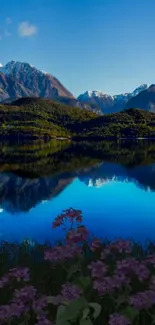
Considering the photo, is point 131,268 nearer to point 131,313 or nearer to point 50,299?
point 131,313

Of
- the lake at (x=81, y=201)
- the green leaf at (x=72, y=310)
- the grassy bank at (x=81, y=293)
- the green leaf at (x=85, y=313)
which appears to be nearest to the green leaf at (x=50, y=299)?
the grassy bank at (x=81, y=293)

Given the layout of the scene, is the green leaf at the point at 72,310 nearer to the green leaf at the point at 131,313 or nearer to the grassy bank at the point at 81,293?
the grassy bank at the point at 81,293

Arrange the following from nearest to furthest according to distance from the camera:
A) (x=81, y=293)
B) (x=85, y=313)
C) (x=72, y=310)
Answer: (x=85, y=313) < (x=72, y=310) < (x=81, y=293)

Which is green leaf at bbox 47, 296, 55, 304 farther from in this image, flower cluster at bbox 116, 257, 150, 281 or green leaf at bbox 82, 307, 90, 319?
flower cluster at bbox 116, 257, 150, 281

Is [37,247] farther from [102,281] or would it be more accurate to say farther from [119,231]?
[119,231]

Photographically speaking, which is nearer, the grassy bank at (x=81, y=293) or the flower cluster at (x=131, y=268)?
the grassy bank at (x=81, y=293)

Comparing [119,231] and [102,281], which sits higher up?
[102,281]

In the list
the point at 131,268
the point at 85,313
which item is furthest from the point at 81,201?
the point at 85,313

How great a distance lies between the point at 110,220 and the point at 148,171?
41.6 metres

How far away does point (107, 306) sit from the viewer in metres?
8.51

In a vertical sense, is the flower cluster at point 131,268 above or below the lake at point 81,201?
above

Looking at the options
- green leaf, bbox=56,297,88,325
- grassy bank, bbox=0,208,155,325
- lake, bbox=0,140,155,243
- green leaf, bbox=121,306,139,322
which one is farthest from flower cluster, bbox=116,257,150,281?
lake, bbox=0,140,155,243

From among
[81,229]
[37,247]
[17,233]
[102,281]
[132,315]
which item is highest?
[81,229]

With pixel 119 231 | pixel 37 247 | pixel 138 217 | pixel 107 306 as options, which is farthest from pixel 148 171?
pixel 107 306
